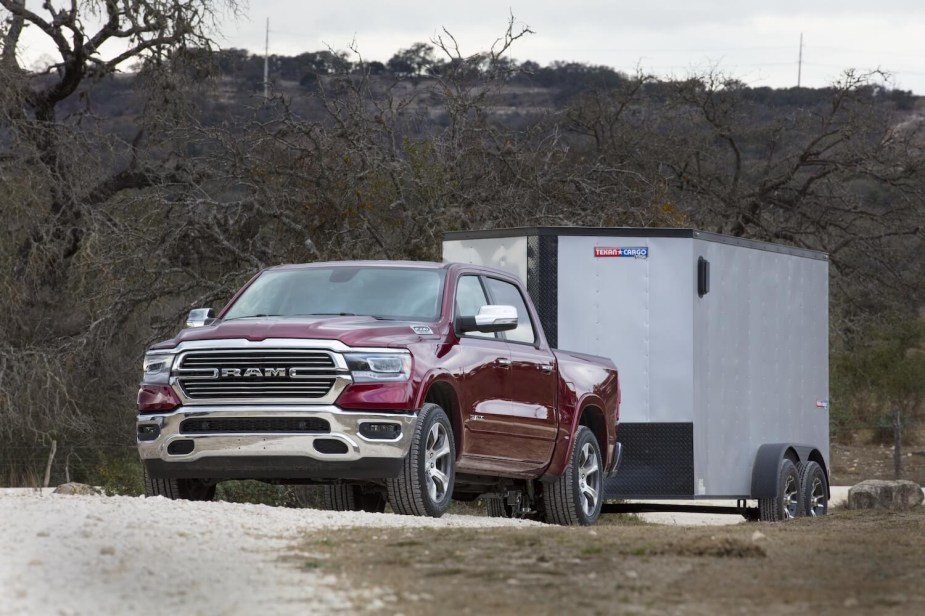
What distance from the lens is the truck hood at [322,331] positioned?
11.0 m

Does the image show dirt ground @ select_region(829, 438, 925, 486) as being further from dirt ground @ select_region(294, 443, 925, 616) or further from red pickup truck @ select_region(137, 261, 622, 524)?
dirt ground @ select_region(294, 443, 925, 616)

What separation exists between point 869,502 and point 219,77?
41.6ft

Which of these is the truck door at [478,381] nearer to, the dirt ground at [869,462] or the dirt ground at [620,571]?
the dirt ground at [620,571]

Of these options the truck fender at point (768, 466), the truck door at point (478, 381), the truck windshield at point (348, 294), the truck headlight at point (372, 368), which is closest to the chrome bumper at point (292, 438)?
the truck headlight at point (372, 368)

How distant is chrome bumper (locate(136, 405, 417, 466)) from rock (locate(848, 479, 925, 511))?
535 inches

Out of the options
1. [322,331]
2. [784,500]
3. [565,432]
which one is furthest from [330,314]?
[784,500]

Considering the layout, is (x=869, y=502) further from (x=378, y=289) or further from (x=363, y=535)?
(x=363, y=535)

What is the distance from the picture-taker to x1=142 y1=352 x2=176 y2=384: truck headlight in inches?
446

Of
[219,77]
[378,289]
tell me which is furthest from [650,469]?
[219,77]

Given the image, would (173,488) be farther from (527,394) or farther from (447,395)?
(527,394)

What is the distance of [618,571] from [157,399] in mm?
4378

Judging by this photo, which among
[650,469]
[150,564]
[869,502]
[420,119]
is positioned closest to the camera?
[150,564]

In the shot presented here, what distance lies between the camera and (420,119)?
2631 cm

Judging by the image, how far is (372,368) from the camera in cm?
1092
